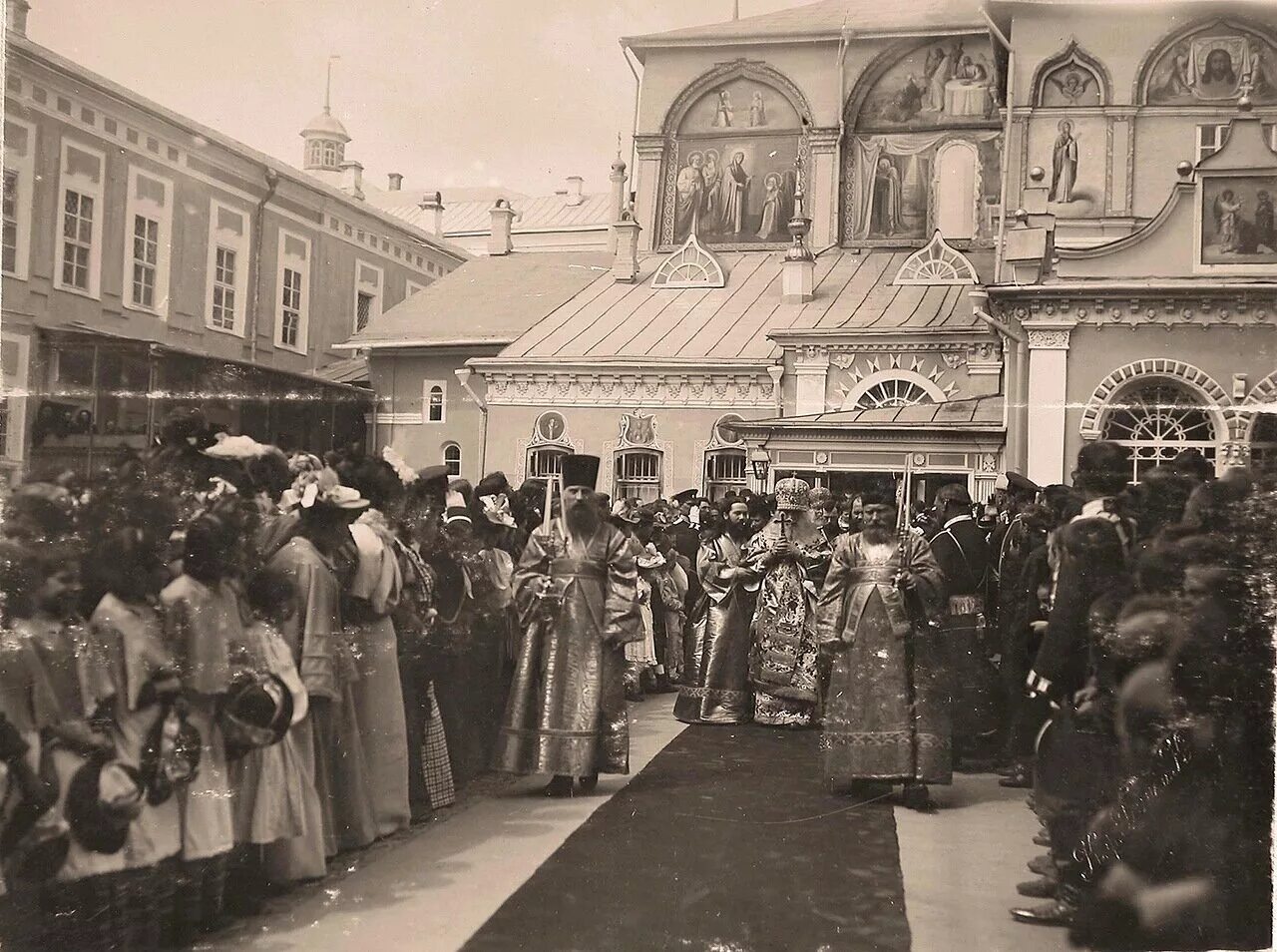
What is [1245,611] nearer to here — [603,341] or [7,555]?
[603,341]

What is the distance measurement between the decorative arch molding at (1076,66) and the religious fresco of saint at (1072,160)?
0.23 m

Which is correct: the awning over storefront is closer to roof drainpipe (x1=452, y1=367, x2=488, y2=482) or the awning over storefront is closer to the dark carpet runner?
roof drainpipe (x1=452, y1=367, x2=488, y2=482)

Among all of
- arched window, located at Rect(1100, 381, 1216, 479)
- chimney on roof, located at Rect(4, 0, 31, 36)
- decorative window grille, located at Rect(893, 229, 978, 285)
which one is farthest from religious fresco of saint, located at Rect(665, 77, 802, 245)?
chimney on roof, located at Rect(4, 0, 31, 36)

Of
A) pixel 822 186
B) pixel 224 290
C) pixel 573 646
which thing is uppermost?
pixel 822 186

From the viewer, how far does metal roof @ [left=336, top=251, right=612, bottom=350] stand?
5418 millimetres

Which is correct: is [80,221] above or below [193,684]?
above

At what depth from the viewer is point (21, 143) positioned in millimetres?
4047

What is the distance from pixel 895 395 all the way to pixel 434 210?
8.90ft

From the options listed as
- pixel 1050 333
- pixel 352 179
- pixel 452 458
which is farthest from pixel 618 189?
pixel 1050 333

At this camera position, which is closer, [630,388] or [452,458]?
[452,458]

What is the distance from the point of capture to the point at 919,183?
25.8 ft

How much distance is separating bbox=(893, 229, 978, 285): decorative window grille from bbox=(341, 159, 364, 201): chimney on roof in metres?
3.25

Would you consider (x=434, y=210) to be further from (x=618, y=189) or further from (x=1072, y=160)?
(x=1072, y=160)

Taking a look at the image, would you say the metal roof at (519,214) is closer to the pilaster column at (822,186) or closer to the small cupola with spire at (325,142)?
the small cupola with spire at (325,142)
